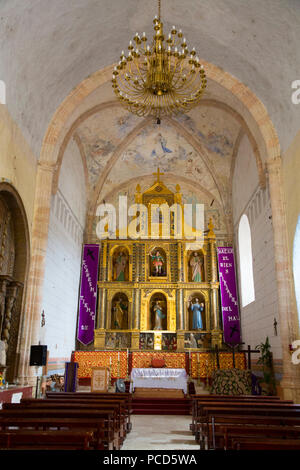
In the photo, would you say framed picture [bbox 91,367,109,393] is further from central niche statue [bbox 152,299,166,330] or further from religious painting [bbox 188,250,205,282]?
religious painting [bbox 188,250,205,282]

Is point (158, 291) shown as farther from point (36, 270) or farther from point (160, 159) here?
point (36, 270)

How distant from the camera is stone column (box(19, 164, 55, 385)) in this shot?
9953 millimetres

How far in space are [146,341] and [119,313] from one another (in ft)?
5.53

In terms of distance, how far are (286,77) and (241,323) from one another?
9.82 meters

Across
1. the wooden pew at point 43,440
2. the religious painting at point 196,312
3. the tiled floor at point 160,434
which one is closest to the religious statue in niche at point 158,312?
the religious painting at point 196,312

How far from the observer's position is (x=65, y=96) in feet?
40.1

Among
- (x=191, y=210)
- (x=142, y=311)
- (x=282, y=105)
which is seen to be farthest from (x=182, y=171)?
(x=282, y=105)

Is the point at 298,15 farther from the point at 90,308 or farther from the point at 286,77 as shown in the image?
the point at 90,308

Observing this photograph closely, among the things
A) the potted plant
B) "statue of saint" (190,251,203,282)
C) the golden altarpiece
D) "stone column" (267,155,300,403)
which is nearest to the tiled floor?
the potted plant

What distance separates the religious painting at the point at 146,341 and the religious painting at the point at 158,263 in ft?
8.76

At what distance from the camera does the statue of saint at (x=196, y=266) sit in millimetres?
17438

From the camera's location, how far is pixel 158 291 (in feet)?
56.5

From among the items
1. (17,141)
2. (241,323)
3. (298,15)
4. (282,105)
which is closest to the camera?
(298,15)

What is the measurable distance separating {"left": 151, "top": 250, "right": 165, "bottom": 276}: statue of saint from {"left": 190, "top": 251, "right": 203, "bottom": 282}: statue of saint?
136cm
